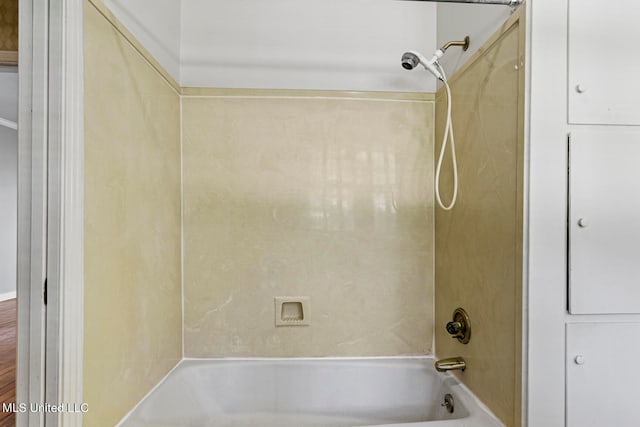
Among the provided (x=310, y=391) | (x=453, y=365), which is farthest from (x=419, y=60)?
(x=310, y=391)

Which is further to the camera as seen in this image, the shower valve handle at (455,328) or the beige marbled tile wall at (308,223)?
the beige marbled tile wall at (308,223)

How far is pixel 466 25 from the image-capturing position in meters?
1.23

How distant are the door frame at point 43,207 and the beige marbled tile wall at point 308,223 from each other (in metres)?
0.74

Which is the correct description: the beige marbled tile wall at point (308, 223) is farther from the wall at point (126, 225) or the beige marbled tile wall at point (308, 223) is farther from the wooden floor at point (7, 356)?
the wooden floor at point (7, 356)

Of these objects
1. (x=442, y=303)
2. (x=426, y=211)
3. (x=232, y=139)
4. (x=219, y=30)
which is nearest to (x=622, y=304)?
(x=442, y=303)

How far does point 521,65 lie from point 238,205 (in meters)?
1.20

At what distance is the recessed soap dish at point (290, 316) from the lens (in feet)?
4.85

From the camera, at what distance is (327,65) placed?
150 cm

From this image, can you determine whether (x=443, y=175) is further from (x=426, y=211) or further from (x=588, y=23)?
(x=588, y=23)

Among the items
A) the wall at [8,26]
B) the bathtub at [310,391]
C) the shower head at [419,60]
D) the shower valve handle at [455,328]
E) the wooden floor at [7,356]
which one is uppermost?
the shower head at [419,60]

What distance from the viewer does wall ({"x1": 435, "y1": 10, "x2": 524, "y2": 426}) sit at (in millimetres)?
914

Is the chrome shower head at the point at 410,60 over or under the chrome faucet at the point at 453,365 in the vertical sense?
over

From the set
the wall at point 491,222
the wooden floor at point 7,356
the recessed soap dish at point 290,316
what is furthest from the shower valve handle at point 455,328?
the wooden floor at point 7,356

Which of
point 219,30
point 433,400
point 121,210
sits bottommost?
point 433,400
